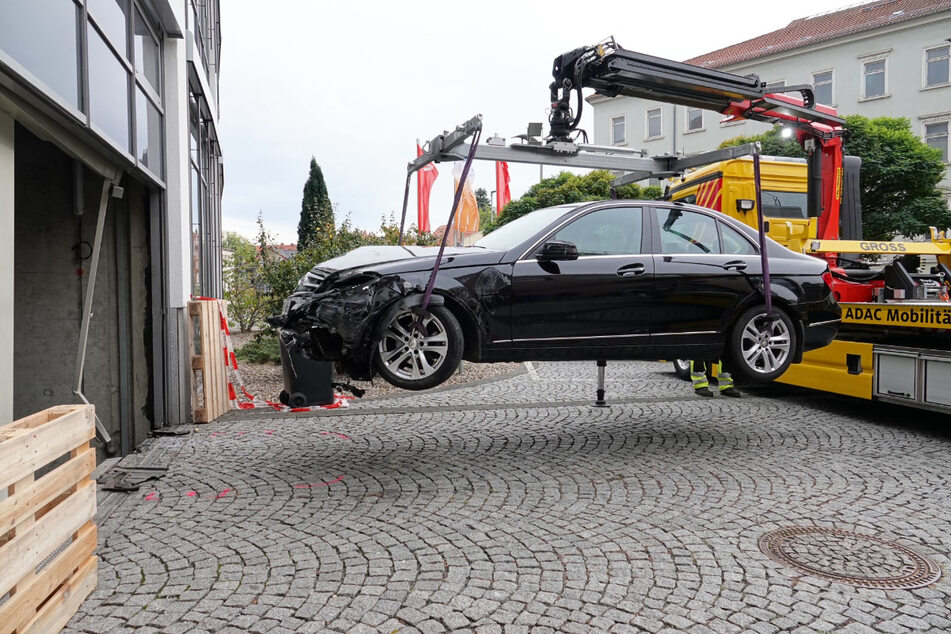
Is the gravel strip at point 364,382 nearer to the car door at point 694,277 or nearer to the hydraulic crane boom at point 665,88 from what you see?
the car door at point 694,277

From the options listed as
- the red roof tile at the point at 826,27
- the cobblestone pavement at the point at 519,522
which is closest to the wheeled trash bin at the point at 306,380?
the cobblestone pavement at the point at 519,522

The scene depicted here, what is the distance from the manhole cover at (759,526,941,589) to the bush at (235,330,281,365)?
31.2 feet

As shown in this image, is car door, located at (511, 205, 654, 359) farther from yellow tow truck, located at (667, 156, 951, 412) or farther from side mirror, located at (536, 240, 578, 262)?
yellow tow truck, located at (667, 156, 951, 412)

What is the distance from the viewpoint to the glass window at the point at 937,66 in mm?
32281

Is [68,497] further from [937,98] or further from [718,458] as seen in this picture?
[937,98]

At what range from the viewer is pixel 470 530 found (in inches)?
164

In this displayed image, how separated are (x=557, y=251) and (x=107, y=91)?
364 cm

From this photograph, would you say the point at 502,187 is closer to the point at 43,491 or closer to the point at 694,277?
the point at 694,277

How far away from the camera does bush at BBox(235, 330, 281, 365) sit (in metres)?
12.0

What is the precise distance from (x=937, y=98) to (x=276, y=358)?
1360 inches

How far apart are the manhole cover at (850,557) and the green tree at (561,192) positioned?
83.0 ft

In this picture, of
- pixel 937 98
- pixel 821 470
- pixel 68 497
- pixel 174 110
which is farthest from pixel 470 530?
pixel 937 98

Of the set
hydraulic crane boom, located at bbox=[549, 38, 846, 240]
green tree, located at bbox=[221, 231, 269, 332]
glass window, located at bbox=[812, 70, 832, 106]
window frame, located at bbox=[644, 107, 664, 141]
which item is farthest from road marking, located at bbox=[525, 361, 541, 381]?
window frame, located at bbox=[644, 107, 664, 141]

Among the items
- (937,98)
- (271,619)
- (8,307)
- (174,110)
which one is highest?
(937,98)
